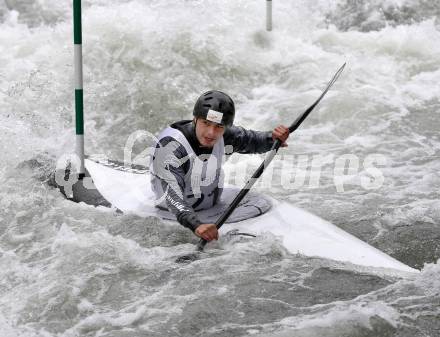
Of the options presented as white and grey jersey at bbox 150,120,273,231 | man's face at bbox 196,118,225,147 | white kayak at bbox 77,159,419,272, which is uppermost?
man's face at bbox 196,118,225,147

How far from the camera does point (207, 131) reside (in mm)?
3791

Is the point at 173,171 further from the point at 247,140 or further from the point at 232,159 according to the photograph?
the point at 232,159

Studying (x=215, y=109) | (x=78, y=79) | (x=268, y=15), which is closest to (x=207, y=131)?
(x=215, y=109)

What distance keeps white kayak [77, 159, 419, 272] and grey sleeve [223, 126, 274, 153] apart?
298mm

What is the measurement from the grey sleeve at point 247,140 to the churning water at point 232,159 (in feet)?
1.86

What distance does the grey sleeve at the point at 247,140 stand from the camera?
4168mm

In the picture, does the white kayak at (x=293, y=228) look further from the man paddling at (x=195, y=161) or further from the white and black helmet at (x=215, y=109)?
Answer: the white and black helmet at (x=215, y=109)

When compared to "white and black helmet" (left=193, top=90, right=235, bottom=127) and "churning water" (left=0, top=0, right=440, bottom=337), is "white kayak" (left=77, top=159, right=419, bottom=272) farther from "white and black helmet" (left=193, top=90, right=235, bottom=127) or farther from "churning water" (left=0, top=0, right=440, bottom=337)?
"white and black helmet" (left=193, top=90, right=235, bottom=127)

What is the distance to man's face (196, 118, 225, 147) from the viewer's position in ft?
12.4

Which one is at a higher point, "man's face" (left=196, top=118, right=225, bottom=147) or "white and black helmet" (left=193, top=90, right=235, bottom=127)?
"white and black helmet" (left=193, top=90, right=235, bottom=127)

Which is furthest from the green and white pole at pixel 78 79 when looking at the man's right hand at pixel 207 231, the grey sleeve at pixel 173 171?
the man's right hand at pixel 207 231

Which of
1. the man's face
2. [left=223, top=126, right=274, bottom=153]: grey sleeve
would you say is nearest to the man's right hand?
the man's face

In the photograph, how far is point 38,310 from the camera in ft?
11.6

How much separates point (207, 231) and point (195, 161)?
471 mm
